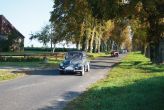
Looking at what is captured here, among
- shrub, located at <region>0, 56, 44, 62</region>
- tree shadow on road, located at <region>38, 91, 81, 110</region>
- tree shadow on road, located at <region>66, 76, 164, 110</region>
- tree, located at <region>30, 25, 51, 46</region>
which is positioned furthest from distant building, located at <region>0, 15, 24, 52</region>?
tree shadow on road, located at <region>66, 76, 164, 110</region>

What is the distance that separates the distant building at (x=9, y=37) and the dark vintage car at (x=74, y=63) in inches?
2526

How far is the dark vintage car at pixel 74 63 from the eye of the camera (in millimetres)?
31219

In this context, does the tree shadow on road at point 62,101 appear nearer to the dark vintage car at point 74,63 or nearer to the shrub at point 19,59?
the dark vintage car at point 74,63

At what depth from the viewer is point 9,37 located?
321 ft

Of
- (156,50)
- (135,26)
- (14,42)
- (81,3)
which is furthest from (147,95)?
(14,42)

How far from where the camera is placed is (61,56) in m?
62.3

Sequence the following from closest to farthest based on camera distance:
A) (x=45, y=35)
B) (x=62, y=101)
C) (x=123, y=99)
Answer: (x=123, y=99)
(x=62, y=101)
(x=45, y=35)

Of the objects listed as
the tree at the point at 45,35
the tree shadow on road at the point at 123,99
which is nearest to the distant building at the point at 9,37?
the tree at the point at 45,35

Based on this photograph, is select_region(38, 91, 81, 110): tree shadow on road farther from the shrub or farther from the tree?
the tree

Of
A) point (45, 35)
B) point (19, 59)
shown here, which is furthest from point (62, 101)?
point (45, 35)

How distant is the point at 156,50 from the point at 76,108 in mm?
36023

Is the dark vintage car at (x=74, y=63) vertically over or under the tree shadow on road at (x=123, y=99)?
over

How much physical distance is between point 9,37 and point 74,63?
2667 inches

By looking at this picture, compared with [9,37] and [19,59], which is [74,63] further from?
[9,37]
